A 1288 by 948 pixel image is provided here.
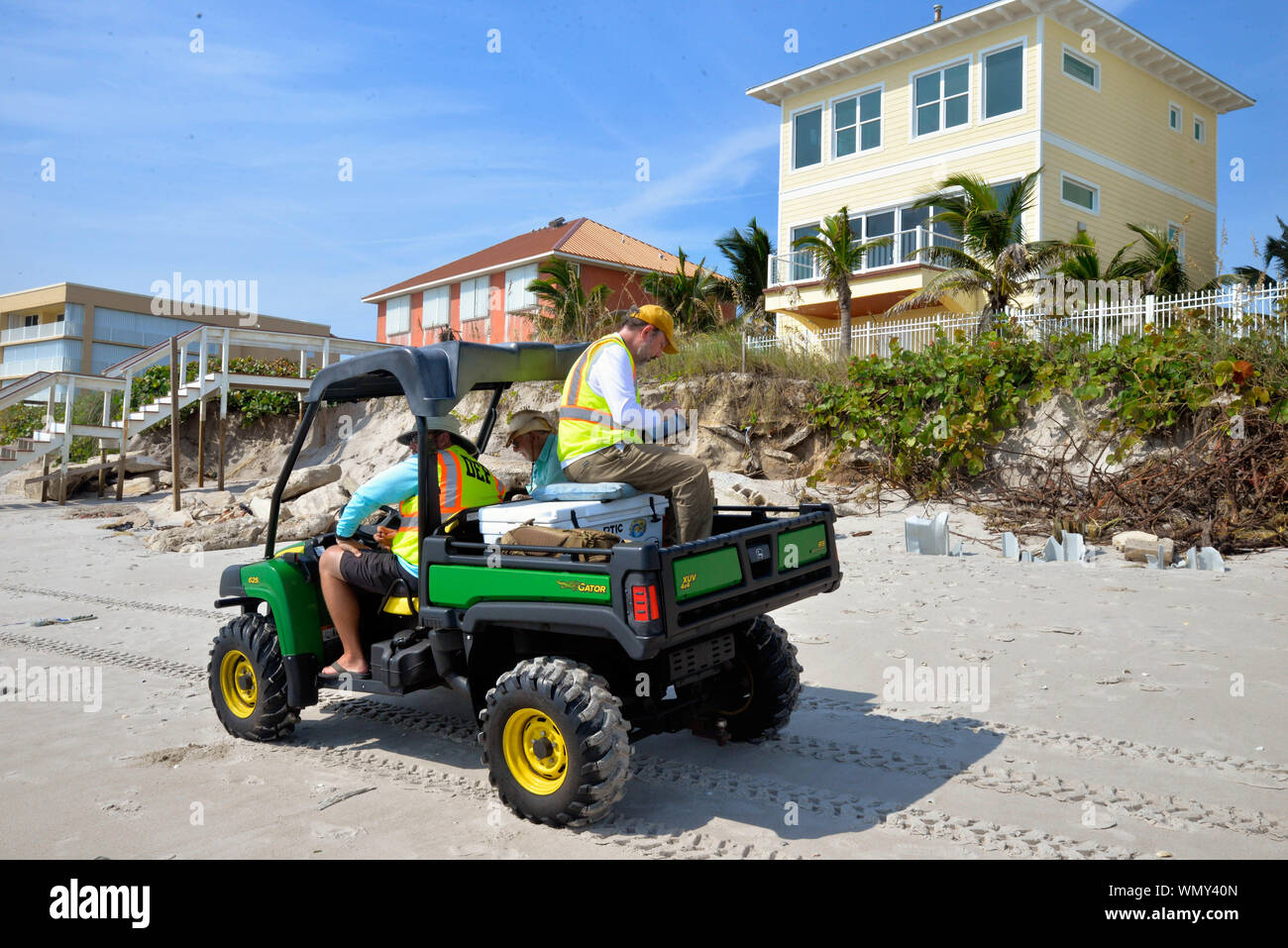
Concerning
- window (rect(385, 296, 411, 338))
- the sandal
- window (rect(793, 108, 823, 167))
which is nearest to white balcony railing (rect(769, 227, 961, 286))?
window (rect(793, 108, 823, 167))

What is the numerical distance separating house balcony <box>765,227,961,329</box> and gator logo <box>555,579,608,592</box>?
19.1 meters

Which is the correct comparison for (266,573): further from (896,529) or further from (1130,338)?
(1130,338)

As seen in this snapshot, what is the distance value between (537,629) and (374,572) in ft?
4.17

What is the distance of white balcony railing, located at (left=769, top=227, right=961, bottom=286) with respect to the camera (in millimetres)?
22891

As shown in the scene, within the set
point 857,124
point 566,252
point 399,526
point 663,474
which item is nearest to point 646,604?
point 663,474

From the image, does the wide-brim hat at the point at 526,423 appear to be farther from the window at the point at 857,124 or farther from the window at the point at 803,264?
the window at the point at 857,124

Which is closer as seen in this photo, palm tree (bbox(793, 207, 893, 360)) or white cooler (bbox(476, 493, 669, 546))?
white cooler (bbox(476, 493, 669, 546))

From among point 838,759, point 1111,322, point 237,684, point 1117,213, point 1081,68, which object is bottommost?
point 838,759

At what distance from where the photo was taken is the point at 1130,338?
1207 cm

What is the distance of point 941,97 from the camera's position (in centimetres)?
2423

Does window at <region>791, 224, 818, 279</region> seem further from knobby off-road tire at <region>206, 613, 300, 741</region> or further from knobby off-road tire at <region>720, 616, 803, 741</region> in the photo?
knobby off-road tire at <region>206, 613, 300, 741</region>

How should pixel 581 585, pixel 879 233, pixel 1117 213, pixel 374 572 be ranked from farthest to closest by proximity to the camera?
pixel 879 233 → pixel 1117 213 → pixel 374 572 → pixel 581 585

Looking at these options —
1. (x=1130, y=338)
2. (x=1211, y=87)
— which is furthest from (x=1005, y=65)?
(x=1130, y=338)

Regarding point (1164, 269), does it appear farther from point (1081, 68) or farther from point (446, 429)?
point (446, 429)
